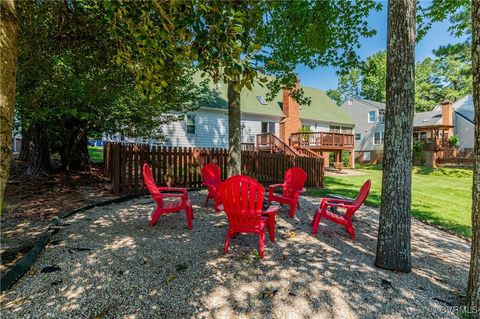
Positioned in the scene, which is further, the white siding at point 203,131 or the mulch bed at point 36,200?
the white siding at point 203,131

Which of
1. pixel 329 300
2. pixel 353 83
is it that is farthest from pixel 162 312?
pixel 353 83

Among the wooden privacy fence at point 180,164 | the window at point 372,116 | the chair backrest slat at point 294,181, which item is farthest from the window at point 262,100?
the window at point 372,116

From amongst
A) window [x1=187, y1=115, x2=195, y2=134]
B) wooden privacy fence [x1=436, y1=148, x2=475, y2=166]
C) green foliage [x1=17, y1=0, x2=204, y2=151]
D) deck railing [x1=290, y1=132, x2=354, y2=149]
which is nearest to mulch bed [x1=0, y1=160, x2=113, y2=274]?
green foliage [x1=17, y1=0, x2=204, y2=151]

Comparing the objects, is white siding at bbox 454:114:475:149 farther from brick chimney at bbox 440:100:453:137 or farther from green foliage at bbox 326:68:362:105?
green foliage at bbox 326:68:362:105

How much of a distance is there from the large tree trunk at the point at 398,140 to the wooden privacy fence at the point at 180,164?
6593 millimetres

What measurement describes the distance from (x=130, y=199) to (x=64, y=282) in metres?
4.25

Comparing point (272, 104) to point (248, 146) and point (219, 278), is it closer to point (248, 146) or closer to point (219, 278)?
point (248, 146)

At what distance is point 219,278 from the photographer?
302 centimetres

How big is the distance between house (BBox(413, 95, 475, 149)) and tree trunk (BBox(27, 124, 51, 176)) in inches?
1248

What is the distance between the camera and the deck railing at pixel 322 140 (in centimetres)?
1903

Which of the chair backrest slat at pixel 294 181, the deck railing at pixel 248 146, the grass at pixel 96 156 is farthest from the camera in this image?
the deck railing at pixel 248 146

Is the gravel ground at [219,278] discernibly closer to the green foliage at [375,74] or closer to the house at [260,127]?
the green foliage at [375,74]

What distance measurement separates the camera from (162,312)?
2406 mm

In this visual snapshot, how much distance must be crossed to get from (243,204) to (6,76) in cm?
291
